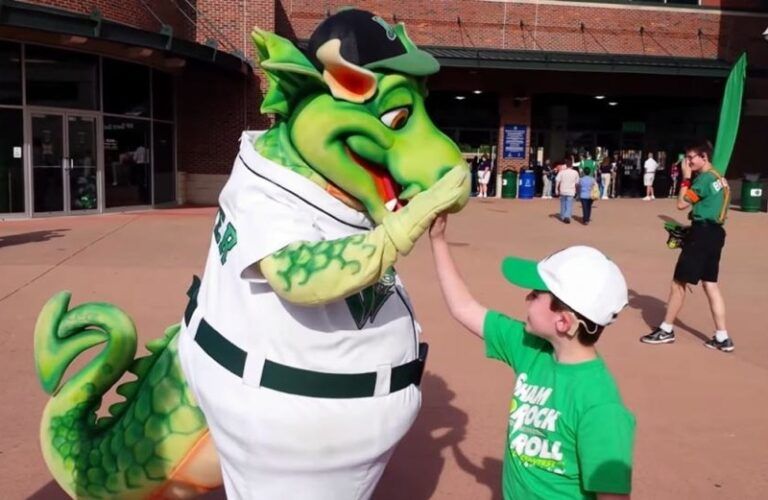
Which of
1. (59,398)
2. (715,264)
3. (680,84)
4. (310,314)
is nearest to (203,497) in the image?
(59,398)

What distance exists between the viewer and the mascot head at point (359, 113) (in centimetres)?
203

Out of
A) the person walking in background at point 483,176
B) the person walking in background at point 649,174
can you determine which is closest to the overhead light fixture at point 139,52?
the person walking in background at point 483,176

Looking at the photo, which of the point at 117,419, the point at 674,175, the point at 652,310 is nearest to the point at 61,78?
the point at 652,310

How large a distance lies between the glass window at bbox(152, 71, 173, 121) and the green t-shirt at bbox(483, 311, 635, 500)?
55.9ft

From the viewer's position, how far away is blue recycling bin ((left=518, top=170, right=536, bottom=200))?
23.6 metres

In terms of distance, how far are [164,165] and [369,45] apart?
17830 mm

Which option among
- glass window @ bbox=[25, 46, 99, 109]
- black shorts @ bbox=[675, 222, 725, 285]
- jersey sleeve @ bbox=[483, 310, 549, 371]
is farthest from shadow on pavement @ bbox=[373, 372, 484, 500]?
glass window @ bbox=[25, 46, 99, 109]

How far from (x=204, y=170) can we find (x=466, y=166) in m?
18.6

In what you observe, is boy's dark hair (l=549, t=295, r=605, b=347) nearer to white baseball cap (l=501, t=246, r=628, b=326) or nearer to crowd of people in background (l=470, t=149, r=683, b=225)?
white baseball cap (l=501, t=246, r=628, b=326)

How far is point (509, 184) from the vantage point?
2397cm

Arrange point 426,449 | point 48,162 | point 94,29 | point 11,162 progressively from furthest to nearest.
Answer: point 48,162
point 11,162
point 94,29
point 426,449

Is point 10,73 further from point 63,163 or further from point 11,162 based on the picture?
point 63,163

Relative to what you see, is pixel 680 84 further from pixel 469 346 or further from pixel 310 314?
pixel 310 314

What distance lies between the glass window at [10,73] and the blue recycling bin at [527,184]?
14253 millimetres
